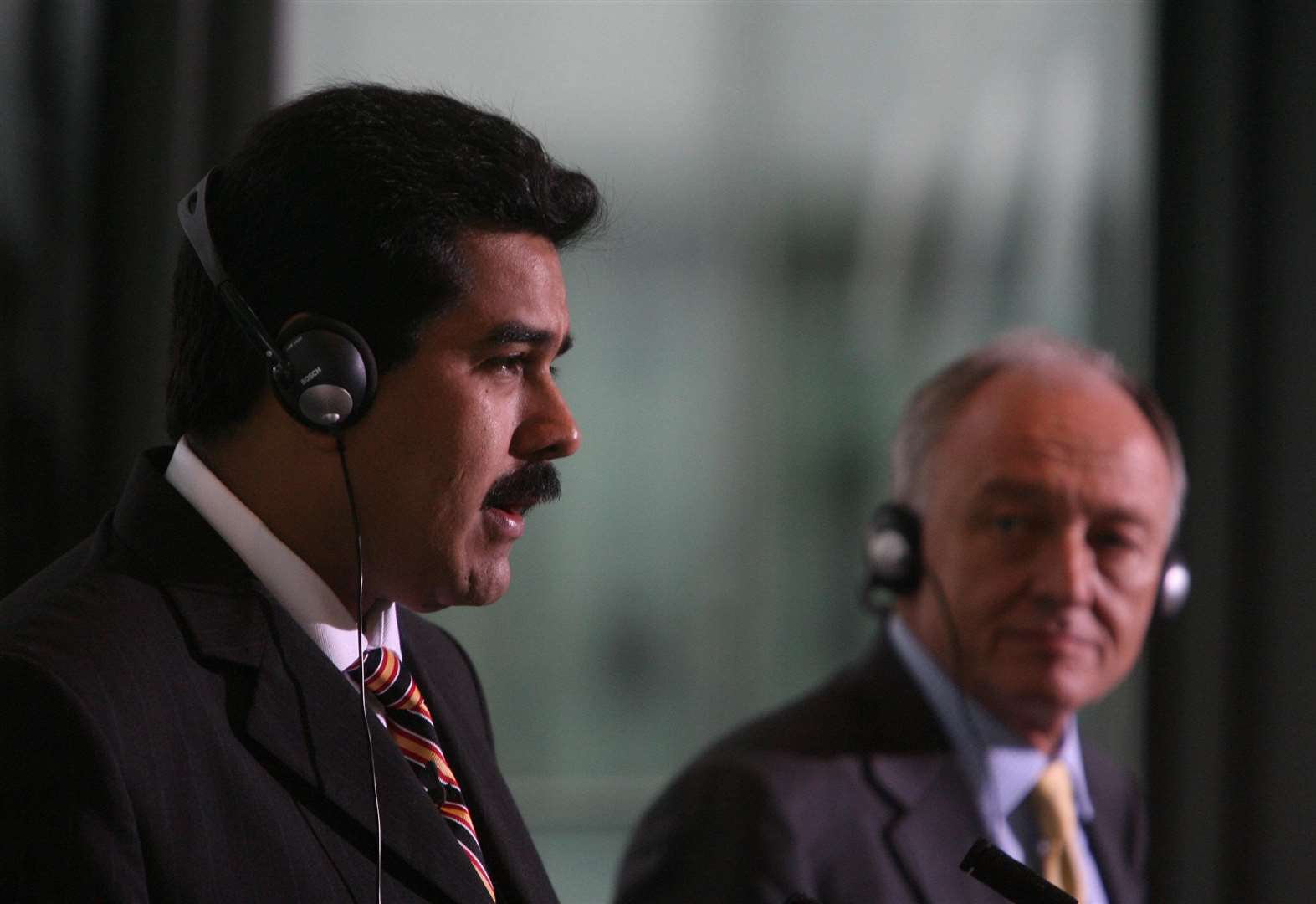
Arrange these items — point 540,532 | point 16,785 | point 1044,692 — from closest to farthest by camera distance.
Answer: point 16,785 < point 1044,692 < point 540,532

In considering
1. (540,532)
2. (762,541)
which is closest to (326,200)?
(540,532)

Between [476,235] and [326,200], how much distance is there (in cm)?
12

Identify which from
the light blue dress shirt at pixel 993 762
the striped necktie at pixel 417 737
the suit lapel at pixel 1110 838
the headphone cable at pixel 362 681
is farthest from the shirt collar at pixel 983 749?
the headphone cable at pixel 362 681

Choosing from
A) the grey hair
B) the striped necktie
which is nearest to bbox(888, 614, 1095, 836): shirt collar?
the grey hair

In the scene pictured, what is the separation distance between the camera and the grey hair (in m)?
1.79

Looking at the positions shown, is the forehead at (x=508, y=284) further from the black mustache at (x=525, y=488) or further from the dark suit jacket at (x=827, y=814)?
the dark suit jacket at (x=827, y=814)

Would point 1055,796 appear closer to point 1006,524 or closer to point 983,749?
point 983,749

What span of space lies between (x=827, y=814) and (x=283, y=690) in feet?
2.61

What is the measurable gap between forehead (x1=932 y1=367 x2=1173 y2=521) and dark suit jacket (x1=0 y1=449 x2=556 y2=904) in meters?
0.89

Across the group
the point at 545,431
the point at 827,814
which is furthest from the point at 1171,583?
the point at 545,431

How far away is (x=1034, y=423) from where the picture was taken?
1.73 metres

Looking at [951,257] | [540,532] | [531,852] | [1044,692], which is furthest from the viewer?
[951,257]

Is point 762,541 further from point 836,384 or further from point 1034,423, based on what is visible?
point 1034,423

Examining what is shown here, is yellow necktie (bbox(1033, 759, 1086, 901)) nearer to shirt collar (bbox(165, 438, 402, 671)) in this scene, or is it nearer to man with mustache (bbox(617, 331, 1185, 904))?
man with mustache (bbox(617, 331, 1185, 904))
